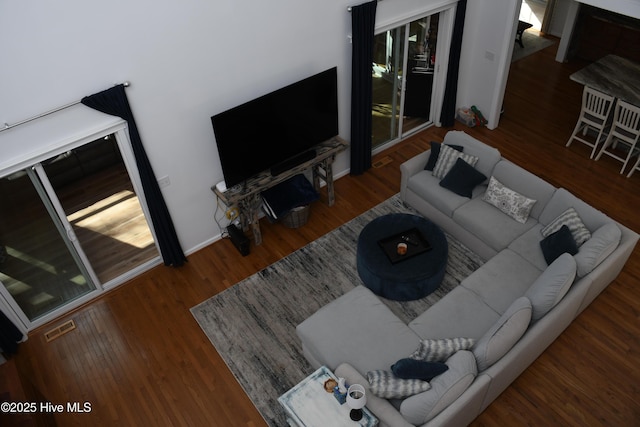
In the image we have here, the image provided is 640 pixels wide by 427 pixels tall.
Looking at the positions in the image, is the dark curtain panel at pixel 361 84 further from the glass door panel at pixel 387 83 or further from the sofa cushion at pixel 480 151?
the sofa cushion at pixel 480 151

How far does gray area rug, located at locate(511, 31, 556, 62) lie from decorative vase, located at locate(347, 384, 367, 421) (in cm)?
866

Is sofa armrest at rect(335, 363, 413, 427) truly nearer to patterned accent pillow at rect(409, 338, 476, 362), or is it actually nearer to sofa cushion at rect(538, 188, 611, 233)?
patterned accent pillow at rect(409, 338, 476, 362)

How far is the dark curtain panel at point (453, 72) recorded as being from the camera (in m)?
7.82

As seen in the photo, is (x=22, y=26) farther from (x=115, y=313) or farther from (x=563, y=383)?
(x=563, y=383)

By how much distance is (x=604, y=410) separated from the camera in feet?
16.5

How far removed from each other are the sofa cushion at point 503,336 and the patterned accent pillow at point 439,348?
111 millimetres

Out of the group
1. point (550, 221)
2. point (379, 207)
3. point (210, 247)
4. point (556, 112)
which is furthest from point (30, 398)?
point (556, 112)

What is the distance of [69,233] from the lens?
5.84 m

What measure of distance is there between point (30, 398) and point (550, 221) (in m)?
6.21

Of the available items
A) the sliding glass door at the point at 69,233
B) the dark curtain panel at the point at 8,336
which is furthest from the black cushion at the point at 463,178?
the dark curtain panel at the point at 8,336

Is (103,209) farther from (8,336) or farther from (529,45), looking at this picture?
(529,45)

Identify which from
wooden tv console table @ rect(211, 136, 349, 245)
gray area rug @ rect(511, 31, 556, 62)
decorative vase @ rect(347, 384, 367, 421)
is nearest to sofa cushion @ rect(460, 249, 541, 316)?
decorative vase @ rect(347, 384, 367, 421)

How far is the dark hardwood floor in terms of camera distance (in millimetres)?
5152

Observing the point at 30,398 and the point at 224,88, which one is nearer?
the point at 30,398
